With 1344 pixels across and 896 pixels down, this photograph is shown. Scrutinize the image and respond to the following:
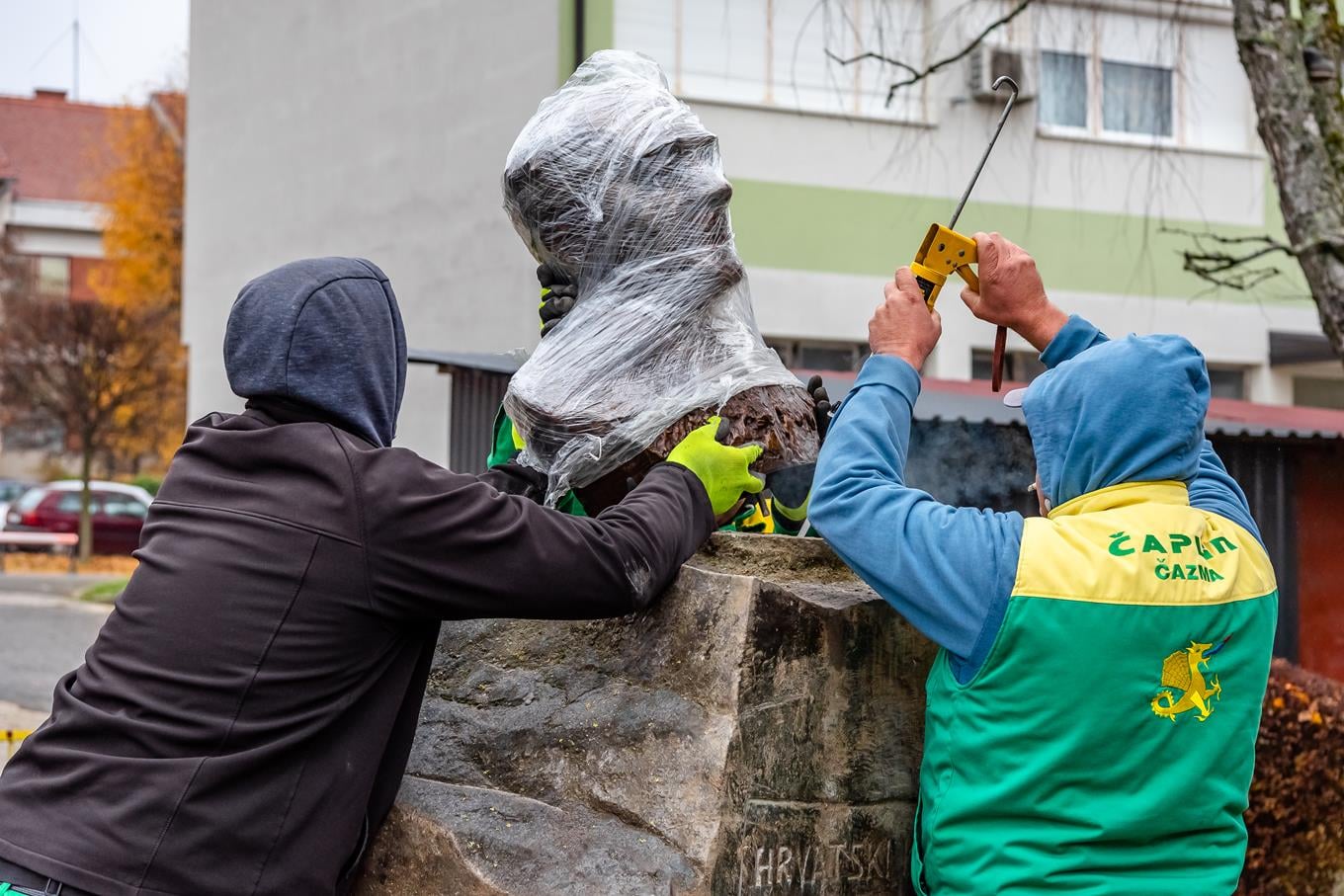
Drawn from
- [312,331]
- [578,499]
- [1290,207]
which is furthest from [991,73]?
[312,331]

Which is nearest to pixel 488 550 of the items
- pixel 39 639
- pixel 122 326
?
pixel 39 639

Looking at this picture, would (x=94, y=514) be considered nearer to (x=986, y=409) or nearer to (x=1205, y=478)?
(x=986, y=409)

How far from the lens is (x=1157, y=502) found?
6.60 ft

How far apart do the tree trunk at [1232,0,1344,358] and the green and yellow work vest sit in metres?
2.98

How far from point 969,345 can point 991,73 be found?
2.19 m

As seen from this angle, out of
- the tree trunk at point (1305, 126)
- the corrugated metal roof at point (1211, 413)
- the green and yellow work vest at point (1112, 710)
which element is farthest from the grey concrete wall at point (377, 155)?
the green and yellow work vest at point (1112, 710)

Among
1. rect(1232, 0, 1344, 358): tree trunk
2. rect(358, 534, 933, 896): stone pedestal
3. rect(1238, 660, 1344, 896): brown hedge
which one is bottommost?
rect(1238, 660, 1344, 896): brown hedge

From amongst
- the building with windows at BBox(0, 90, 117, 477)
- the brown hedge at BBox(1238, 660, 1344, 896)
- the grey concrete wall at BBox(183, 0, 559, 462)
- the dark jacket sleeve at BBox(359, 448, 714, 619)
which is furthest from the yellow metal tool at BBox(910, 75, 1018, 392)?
the building with windows at BBox(0, 90, 117, 477)

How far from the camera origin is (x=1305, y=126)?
4633 millimetres

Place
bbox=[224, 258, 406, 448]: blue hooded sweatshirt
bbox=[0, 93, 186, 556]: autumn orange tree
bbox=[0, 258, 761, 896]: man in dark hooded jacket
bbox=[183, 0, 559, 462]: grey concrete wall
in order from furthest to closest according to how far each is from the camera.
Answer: bbox=[0, 93, 186, 556]: autumn orange tree < bbox=[183, 0, 559, 462]: grey concrete wall < bbox=[224, 258, 406, 448]: blue hooded sweatshirt < bbox=[0, 258, 761, 896]: man in dark hooded jacket

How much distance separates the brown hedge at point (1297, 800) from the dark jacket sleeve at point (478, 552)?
135 inches

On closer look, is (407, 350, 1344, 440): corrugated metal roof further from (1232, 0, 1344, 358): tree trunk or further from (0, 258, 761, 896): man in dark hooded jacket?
(0, 258, 761, 896): man in dark hooded jacket

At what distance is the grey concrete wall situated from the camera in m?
10.6

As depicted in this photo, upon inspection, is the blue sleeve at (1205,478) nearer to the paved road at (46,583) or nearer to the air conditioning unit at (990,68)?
the air conditioning unit at (990,68)
